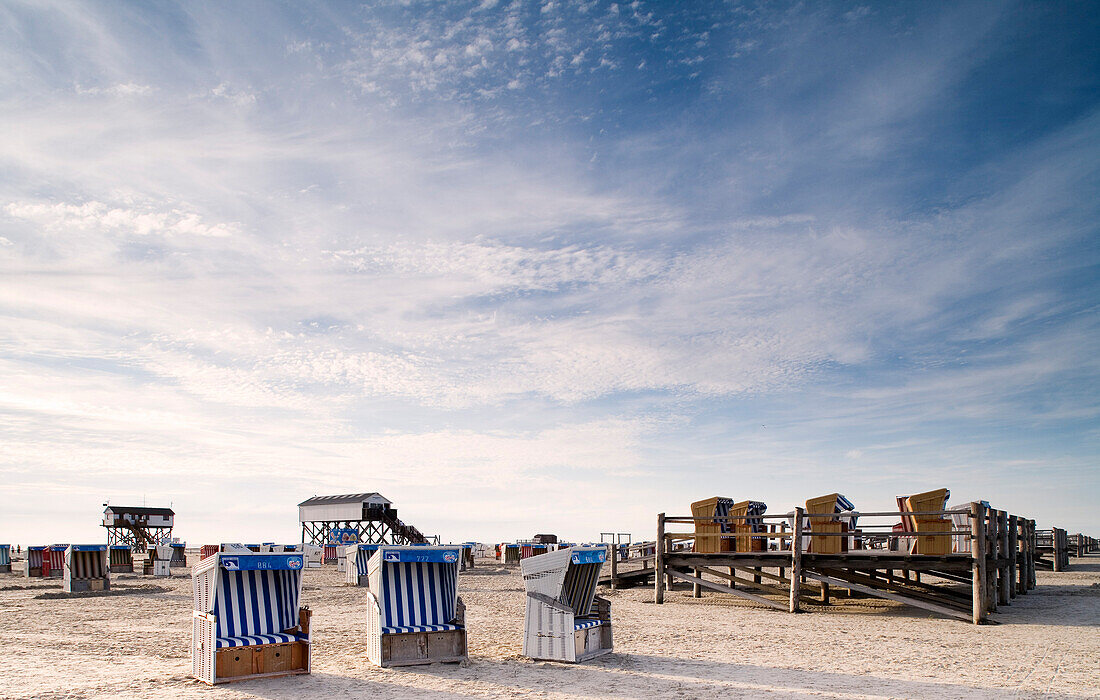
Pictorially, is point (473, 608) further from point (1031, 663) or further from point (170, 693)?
point (1031, 663)

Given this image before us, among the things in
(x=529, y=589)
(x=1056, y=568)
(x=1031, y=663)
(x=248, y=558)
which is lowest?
(x=1056, y=568)

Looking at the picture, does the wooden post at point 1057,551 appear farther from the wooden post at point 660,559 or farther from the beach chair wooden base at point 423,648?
the beach chair wooden base at point 423,648

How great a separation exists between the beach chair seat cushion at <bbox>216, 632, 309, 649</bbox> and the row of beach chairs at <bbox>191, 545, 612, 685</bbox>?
0.04 feet

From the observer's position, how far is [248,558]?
34.8ft

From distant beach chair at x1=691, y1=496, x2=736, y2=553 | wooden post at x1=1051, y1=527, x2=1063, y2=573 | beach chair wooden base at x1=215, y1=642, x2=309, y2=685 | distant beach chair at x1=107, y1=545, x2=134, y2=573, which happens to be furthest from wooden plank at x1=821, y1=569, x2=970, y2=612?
distant beach chair at x1=107, y1=545, x2=134, y2=573

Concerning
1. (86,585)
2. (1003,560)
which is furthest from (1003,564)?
(86,585)

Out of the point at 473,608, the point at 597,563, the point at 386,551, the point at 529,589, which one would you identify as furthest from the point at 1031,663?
the point at 473,608

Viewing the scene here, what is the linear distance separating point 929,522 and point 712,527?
5.41 m

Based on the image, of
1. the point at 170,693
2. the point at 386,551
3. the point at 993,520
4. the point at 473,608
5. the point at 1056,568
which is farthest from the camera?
the point at 1056,568

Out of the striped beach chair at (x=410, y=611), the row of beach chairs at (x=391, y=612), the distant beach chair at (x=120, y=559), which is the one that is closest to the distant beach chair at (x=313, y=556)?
the distant beach chair at (x=120, y=559)

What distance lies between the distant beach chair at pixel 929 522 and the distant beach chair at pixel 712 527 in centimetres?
464

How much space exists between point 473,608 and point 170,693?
37.8ft

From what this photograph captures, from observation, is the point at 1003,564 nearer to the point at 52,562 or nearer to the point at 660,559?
the point at 660,559

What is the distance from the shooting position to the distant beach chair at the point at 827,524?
19.4 m
